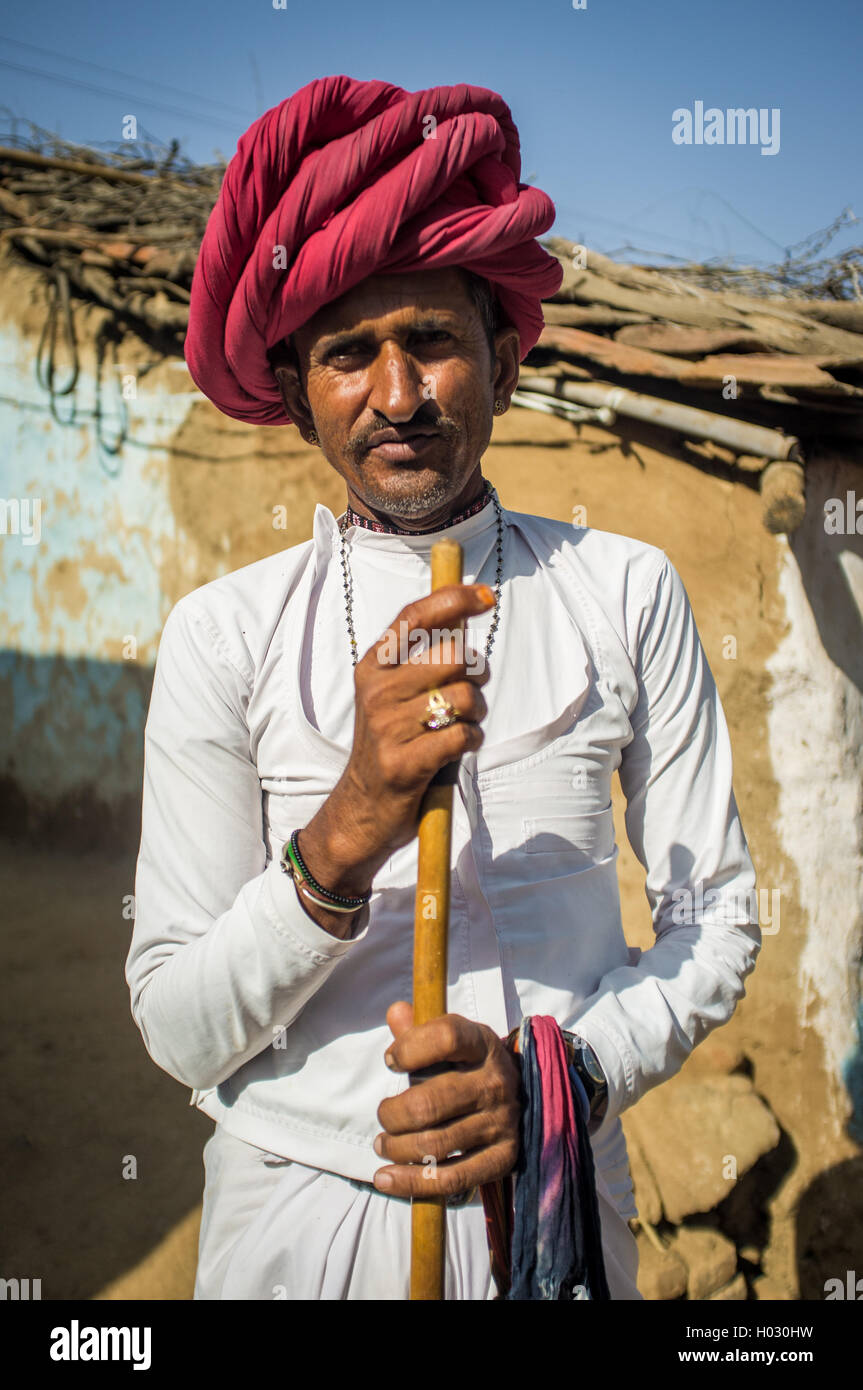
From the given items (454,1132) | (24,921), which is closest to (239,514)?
(24,921)

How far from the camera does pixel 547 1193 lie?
4.95ft

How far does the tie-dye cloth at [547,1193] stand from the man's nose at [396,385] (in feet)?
3.37

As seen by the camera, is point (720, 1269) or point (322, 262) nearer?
point (322, 262)

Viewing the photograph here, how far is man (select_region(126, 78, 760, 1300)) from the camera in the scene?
1721 mm

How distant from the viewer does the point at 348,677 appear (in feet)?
6.40

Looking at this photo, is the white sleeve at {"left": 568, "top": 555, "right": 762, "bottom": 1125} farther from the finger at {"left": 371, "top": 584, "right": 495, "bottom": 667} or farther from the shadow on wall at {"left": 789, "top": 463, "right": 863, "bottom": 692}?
the shadow on wall at {"left": 789, "top": 463, "right": 863, "bottom": 692}

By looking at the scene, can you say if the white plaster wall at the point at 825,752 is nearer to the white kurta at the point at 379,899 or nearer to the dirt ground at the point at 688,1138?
the dirt ground at the point at 688,1138

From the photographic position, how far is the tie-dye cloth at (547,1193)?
1502 mm

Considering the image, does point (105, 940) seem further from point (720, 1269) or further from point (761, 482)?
point (761, 482)

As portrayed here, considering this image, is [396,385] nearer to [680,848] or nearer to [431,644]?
[431,644]

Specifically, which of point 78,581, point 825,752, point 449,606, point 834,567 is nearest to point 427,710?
point 449,606

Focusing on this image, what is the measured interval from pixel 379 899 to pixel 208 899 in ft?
0.96

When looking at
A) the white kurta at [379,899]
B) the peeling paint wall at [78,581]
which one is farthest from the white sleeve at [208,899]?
the peeling paint wall at [78,581]

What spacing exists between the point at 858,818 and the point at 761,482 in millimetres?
1642
